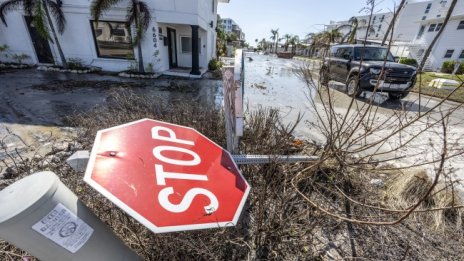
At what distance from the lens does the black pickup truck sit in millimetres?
7320

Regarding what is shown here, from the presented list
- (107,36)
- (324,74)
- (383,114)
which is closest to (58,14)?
(107,36)

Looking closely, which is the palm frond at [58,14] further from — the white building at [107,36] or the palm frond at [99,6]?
the palm frond at [99,6]

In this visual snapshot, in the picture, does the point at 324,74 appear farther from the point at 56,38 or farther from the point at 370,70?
the point at 56,38

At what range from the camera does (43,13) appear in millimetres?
8961

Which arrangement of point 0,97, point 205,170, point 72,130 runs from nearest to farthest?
1. point 205,170
2. point 72,130
3. point 0,97

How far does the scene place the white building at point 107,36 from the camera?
31.3ft

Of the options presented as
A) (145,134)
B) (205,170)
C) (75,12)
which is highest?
→ (75,12)

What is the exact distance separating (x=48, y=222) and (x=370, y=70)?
9018mm

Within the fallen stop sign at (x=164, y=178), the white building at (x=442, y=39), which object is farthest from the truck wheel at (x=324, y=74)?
the white building at (x=442, y=39)

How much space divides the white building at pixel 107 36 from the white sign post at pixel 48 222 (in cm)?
1037

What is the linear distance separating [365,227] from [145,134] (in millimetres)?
2436

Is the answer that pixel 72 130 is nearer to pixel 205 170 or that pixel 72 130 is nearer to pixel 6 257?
pixel 6 257

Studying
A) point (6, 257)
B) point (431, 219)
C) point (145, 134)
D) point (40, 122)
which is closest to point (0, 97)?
point (40, 122)

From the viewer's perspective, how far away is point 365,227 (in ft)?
7.29
